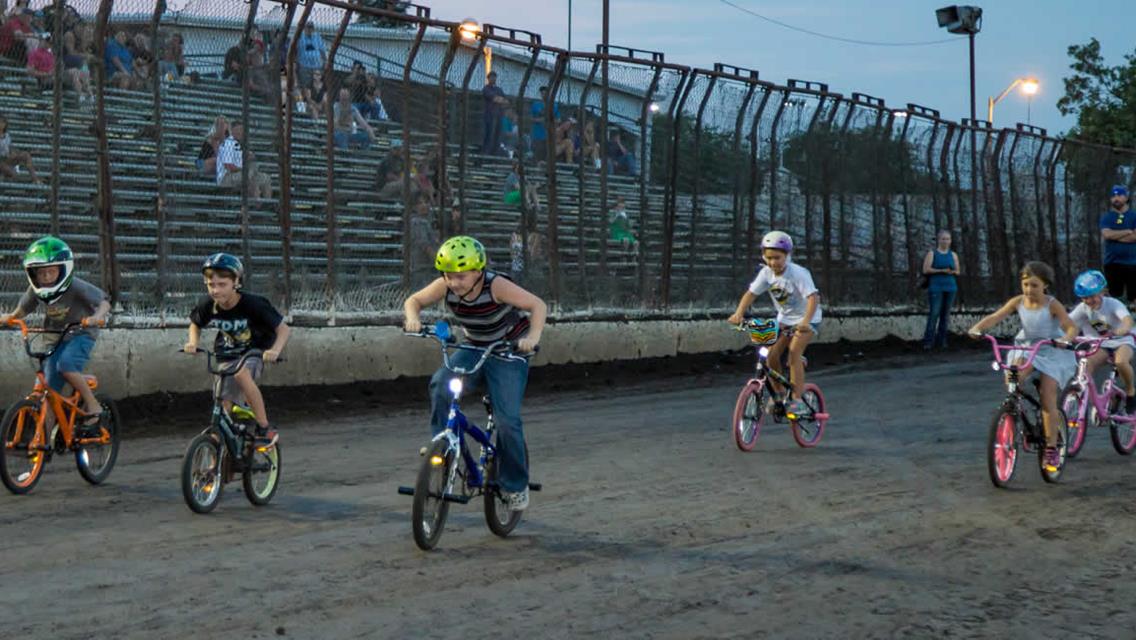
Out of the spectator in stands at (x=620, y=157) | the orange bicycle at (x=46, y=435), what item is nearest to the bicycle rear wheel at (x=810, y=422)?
the orange bicycle at (x=46, y=435)

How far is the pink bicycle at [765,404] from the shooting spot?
42.3 feet

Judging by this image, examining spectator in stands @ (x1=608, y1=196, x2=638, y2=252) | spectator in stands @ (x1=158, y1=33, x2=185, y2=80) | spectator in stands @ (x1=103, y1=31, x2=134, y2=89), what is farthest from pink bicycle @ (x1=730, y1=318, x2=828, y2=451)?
spectator in stands @ (x1=608, y1=196, x2=638, y2=252)

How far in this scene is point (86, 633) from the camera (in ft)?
20.9

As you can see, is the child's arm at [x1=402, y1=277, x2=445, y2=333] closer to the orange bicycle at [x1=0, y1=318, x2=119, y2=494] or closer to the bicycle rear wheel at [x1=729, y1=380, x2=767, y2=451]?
the orange bicycle at [x1=0, y1=318, x2=119, y2=494]

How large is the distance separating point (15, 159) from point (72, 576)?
7.52 metres

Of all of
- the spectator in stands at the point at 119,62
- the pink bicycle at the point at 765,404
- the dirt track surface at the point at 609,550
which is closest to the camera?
the dirt track surface at the point at 609,550

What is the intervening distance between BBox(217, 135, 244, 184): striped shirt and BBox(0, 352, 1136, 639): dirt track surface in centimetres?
325

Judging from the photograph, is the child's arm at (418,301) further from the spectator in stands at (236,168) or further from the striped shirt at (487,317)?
the spectator in stands at (236,168)

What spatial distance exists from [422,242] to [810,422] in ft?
19.3

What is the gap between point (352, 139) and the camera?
671 inches

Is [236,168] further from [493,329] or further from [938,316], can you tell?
[938,316]

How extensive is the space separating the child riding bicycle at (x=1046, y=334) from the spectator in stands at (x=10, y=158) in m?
7.92

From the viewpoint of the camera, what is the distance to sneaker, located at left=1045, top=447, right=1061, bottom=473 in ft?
36.4

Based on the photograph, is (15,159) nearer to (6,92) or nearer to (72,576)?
(6,92)
